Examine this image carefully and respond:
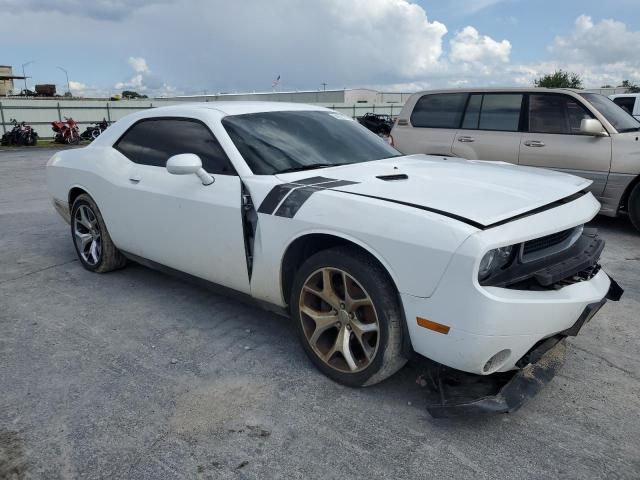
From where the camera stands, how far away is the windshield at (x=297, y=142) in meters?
3.31

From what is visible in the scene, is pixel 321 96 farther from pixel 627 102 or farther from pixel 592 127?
pixel 592 127

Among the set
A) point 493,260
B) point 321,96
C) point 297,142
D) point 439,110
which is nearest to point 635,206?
point 439,110

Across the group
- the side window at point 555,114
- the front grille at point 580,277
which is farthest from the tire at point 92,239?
the side window at point 555,114

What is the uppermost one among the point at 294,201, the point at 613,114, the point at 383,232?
the point at 613,114

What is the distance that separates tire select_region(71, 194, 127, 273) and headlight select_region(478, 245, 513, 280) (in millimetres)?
3410

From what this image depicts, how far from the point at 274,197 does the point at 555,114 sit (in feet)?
16.2

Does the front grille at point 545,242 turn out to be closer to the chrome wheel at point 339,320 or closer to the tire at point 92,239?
the chrome wheel at point 339,320

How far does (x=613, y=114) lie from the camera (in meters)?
6.35

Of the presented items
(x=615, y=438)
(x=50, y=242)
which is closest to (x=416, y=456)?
(x=615, y=438)

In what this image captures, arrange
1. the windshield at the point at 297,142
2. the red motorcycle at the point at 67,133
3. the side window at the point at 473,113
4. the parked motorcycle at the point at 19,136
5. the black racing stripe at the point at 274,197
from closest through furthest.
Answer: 1. the black racing stripe at the point at 274,197
2. the windshield at the point at 297,142
3. the side window at the point at 473,113
4. the parked motorcycle at the point at 19,136
5. the red motorcycle at the point at 67,133

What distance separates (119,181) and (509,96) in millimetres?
5130

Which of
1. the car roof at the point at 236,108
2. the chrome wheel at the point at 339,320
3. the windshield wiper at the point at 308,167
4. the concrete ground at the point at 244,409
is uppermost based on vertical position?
the car roof at the point at 236,108

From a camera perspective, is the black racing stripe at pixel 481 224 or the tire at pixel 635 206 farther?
the tire at pixel 635 206

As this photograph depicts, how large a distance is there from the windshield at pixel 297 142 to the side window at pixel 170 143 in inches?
6.4
